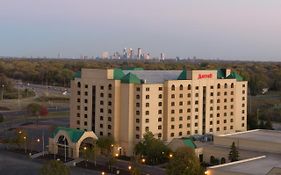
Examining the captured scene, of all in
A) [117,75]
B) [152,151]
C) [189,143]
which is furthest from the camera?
[117,75]

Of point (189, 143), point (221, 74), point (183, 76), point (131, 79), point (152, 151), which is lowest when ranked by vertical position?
point (152, 151)

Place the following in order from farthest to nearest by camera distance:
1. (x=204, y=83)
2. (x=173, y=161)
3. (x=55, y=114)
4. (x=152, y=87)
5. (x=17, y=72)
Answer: (x=17, y=72), (x=55, y=114), (x=204, y=83), (x=152, y=87), (x=173, y=161)

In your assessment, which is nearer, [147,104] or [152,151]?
[152,151]

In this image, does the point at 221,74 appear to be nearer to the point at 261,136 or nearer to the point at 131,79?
the point at 261,136

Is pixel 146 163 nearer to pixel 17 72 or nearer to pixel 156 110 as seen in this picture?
pixel 156 110

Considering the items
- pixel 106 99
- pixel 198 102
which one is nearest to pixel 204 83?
pixel 198 102

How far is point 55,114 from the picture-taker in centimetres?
5378

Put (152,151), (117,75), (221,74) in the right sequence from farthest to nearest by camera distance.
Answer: (221,74)
(117,75)
(152,151)

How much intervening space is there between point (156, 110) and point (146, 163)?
4.54 meters

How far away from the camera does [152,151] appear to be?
3039cm

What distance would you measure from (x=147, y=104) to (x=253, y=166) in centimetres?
1044

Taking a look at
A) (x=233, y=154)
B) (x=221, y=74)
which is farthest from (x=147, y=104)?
(x=221, y=74)

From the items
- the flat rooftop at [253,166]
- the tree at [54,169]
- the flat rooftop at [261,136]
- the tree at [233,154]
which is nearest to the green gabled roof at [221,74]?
the flat rooftop at [261,136]

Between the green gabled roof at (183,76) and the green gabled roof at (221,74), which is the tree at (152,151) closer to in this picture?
the green gabled roof at (183,76)
